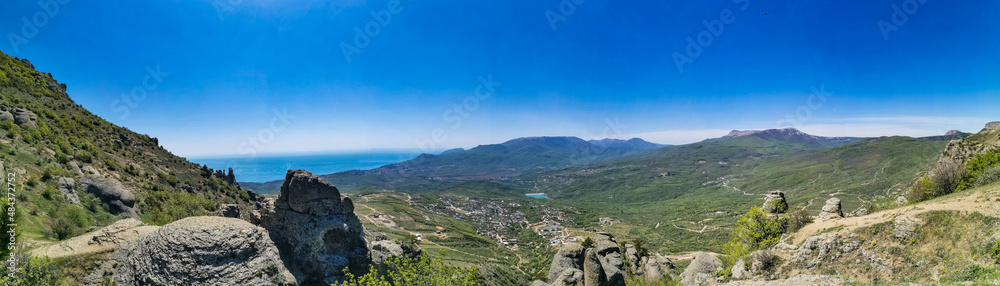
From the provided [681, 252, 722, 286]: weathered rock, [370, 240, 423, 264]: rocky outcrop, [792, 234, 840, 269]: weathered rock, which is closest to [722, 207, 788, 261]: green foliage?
[681, 252, 722, 286]: weathered rock

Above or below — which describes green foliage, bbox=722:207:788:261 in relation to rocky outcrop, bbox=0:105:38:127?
below

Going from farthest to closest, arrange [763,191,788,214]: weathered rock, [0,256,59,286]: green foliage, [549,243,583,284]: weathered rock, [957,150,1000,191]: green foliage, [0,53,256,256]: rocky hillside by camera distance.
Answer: [549,243,583,284]: weathered rock, [763,191,788,214]: weathered rock, [957,150,1000,191]: green foliage, [0,53,256,256]: rocky hillside, [0,256,59,286]: green foliage

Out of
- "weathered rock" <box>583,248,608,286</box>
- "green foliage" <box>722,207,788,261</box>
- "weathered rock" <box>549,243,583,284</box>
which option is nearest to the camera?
"green foliage" <box>722,207,788,261</box>

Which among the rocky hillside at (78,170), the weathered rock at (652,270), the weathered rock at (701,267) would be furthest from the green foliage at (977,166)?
the rocky hillside at (78,170)

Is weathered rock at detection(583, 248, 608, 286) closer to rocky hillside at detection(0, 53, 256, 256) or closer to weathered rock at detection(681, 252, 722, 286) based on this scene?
weathered rock at detection(681, 252, 722, 286)

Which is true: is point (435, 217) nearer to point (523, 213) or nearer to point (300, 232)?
point (523, 213)

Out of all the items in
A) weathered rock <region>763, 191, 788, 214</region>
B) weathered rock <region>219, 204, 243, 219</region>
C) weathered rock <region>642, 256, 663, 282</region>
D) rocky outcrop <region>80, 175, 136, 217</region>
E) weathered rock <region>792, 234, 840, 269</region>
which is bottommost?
weathered rock <region>642, 256, 663, 282</region>

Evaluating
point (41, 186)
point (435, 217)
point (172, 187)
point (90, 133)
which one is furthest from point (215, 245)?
point (435, 217)
